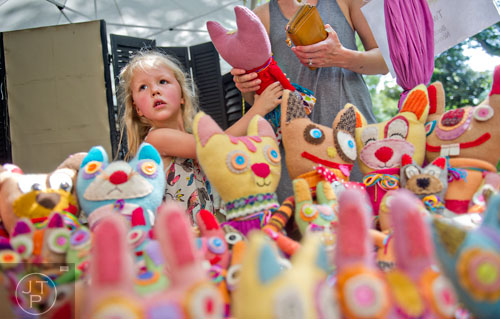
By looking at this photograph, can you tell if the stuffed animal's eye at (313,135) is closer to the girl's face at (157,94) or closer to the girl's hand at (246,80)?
the girl's hand at (246,80)

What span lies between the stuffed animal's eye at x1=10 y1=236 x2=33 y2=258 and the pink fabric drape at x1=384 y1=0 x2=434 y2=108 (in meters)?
0.86

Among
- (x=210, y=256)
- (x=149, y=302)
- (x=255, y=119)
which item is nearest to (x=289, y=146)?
(x=255, y=119)

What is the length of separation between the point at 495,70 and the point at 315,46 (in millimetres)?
429

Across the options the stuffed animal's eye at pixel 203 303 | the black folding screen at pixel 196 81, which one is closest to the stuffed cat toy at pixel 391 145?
the stuffed animal's eye at pixel 203 303

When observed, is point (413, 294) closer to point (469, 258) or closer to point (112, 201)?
point (469, 258)

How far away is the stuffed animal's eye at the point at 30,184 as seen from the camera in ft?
2.19

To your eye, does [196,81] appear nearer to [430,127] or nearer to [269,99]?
[269,99]

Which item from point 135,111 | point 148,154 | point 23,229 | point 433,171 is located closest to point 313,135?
point 433,171

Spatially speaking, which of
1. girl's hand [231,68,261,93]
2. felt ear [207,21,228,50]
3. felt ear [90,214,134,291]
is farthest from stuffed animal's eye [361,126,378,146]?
felt ear [90,214,134,291]

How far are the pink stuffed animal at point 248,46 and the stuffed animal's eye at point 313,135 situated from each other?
0.78 feet

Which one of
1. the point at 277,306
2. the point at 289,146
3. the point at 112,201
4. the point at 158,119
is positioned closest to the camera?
the point at 277,306

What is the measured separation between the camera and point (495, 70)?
76 cm

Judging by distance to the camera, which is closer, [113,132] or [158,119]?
[158,119]

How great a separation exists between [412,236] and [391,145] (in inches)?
18.7
